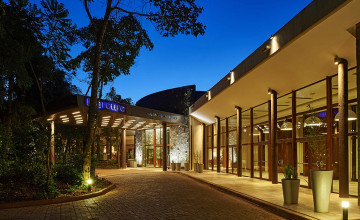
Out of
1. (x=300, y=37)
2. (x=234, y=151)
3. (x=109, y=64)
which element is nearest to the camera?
(x=300, y=37)

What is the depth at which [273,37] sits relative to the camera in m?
13.4

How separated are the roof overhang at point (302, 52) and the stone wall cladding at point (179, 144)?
14266 mm

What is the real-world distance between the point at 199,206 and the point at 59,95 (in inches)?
930

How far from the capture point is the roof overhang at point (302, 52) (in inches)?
382

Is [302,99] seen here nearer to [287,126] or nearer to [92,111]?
[287,126]

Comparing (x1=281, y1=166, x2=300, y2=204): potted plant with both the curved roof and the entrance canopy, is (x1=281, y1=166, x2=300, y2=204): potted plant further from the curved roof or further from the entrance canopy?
the curved roof

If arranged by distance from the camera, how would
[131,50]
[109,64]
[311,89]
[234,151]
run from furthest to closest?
1. [234,151]
2. [109,64]
3. [131,50]
4. [311,89]

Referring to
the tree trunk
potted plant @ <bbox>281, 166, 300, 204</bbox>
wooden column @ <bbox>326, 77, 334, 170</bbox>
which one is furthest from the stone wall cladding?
potted plant @ <bbox>281, 166, 300, 204</bbox>

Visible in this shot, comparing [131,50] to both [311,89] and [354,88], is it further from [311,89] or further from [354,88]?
[354,88]

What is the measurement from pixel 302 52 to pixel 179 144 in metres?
23.0

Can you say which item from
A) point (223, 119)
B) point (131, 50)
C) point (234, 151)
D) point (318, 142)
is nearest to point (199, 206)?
point (318, 142)

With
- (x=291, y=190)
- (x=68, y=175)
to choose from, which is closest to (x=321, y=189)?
(x=291, y=190)

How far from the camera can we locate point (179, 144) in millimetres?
34250

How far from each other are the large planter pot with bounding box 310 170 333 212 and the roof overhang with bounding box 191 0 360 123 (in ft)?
13.7
